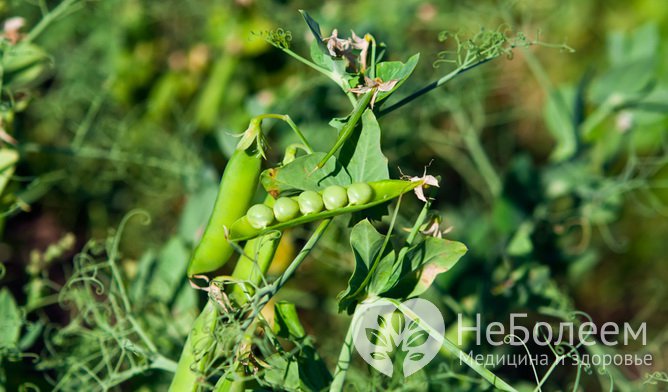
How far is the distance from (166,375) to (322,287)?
50 cm

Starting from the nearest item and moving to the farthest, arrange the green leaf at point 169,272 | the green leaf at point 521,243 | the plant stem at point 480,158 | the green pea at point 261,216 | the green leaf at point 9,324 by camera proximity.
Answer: the green pea at point 261,216 → the green leaf at point 9,324 → the green leaf at point 169,272 → the green leaf at point 521,243 → the plant stem at point 480,158

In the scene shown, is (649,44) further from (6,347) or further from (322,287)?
(6,347)

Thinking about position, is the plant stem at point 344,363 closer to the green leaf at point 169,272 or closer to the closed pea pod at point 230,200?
the closed pea pod at point 230,200

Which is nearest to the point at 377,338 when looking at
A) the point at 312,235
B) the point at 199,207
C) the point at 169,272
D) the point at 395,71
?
the point at 312,235

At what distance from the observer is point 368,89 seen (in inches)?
22.9

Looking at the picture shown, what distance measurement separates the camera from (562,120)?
3.96 feet

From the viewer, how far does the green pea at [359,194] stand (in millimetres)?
562

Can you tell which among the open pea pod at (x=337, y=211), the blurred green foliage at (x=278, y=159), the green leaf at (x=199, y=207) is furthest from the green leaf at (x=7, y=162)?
the open pea pod at (x=337, y=211)

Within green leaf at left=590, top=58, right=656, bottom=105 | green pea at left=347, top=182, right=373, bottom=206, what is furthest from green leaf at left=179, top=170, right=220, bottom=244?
green leaf at left=590, top=58, right=656, bottom=105

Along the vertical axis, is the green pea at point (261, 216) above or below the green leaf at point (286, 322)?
above

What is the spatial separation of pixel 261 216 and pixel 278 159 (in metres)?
0.78

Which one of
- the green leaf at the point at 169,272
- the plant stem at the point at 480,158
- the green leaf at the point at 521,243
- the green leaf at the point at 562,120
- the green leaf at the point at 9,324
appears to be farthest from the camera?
the plant stem at the point at 480,158

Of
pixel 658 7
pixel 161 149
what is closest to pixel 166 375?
pixel 161 149

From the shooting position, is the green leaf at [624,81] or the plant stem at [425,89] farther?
the green leaf at [624,81]
